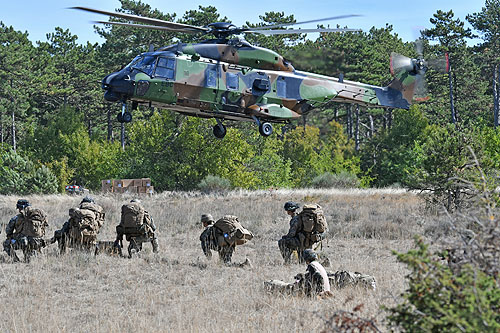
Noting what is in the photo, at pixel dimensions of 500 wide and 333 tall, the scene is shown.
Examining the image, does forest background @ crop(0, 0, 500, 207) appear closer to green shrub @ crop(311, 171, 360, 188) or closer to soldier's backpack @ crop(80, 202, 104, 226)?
green shrub @ crop(311, 171, 360, 188)

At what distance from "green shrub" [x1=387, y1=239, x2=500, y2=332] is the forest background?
30.8 m

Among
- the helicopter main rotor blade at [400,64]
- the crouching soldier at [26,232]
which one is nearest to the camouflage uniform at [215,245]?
the crouching soldier at [26,232]

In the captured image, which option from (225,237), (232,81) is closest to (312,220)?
(225,237)

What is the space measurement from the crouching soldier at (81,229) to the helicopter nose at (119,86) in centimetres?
283

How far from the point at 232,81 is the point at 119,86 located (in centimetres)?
294

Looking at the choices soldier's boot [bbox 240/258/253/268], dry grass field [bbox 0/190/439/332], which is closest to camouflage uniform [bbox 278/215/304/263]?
dry grass field [bbox 0/190/439/332]

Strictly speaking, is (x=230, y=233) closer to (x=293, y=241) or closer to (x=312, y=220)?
(x=293, y=241)

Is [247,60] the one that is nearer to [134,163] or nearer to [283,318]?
[283,318]

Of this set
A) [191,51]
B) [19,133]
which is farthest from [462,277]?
[19,133]

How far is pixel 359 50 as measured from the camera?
24.8 m

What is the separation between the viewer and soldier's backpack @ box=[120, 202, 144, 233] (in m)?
13.7

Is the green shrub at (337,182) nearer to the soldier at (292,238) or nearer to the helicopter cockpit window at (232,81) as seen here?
the helicopter cockpit window at (232,81)

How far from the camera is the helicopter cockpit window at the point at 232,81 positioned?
54.0 feet

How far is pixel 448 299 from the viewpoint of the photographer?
4.09 metres
